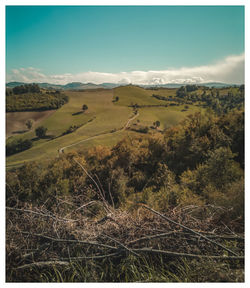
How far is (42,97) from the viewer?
95.7 meters

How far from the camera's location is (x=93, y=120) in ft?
251

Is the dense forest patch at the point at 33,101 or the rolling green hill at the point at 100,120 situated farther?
the dense forest patch at the point at 33,101

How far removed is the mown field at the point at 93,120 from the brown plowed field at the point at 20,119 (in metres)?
0.52

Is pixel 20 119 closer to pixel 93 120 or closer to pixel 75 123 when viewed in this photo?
pixel 75 123

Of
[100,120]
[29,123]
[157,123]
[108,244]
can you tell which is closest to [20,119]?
[29,123]

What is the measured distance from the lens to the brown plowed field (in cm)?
7244

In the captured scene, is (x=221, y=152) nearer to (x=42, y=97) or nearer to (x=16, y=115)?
(x=16, y=115)

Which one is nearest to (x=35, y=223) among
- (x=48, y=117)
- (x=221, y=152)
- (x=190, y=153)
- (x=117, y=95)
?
(x=221, y=152)

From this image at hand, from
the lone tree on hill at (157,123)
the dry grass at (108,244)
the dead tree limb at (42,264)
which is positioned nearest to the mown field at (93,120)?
the lone tree on hill at (157,123)

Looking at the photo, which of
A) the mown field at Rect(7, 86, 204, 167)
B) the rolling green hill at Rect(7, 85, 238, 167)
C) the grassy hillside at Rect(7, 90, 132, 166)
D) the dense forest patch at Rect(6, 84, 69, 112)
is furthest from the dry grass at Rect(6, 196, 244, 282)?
the dense forest patch at Rect(6, 84, 69, 112)

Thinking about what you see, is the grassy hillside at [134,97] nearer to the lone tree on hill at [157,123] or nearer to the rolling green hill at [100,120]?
the rolling green hill at [100,120]

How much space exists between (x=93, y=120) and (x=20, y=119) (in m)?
37.8

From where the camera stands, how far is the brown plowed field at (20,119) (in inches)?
2852
